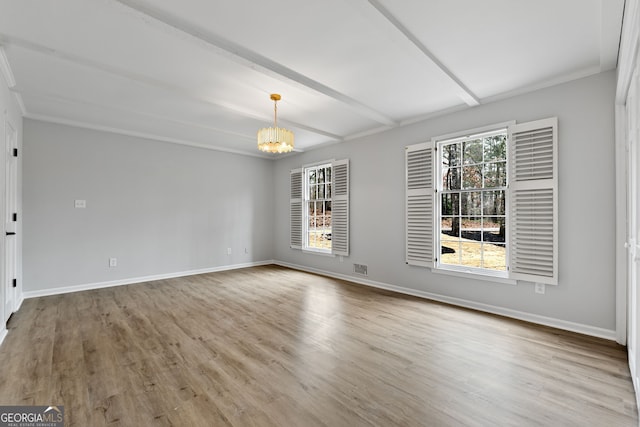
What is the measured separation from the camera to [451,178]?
13.8 ft

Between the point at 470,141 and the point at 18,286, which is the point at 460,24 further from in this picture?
the point at 18,286

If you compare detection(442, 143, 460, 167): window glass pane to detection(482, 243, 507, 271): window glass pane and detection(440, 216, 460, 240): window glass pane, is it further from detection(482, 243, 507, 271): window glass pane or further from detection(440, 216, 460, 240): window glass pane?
detection(482, 243, 507, 271): window glass pane

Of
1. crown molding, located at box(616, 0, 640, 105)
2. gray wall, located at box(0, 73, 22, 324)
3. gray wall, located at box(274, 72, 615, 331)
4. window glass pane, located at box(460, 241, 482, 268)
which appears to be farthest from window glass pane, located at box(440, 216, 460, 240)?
gray wall, located at box(0, 73, 22, 324)

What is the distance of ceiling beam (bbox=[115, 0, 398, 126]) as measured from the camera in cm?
212

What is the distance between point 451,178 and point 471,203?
0.46 meters

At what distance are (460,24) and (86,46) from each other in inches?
124

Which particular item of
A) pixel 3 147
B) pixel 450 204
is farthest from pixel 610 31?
pixel 3 147

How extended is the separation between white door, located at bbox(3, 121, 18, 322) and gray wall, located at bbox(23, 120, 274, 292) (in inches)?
28.8

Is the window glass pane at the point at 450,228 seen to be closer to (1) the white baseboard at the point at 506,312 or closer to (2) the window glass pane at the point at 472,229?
(2) the window glass pane at the point at 472,229

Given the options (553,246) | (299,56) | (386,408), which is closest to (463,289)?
(553,246)

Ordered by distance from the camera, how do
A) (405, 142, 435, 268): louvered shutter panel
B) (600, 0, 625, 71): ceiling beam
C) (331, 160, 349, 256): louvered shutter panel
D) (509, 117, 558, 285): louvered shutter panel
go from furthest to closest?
(331, 160, 349, 256): louvered shutter panel < (405, 142, 435, 268): louvered shutter panel < (509, 117, 558, 285): louvered shutter panel < (600, 0, 625, 71): ceiling beam

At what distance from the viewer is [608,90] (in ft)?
9.54

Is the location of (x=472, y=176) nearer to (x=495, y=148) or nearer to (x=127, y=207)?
(x=495, y=148)

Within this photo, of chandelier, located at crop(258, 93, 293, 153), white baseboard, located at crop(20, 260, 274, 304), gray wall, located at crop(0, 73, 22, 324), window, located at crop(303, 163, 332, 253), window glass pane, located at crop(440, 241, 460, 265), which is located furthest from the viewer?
window, located at crop(303, 163, 332, 253)
